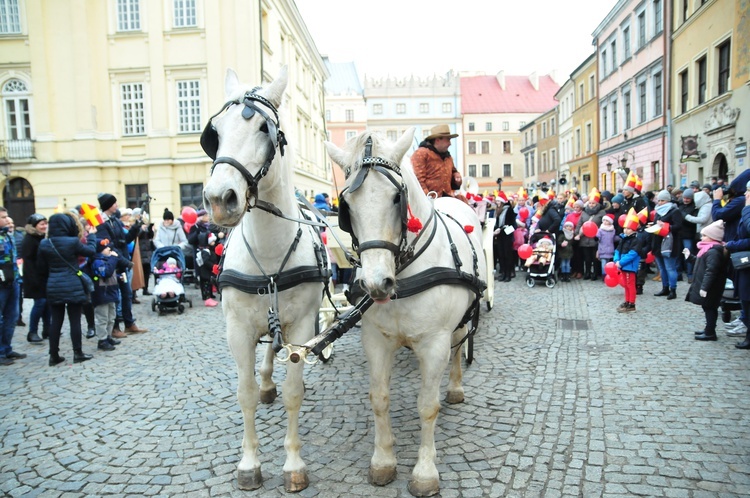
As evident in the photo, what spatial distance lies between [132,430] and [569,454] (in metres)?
3.65

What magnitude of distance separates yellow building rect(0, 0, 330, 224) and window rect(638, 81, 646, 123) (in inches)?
768

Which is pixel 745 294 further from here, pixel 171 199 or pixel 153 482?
pixel 171 199

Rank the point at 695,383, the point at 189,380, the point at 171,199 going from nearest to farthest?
1. the point at 695,383
2. the point at 189,380
3. the point at 171,199

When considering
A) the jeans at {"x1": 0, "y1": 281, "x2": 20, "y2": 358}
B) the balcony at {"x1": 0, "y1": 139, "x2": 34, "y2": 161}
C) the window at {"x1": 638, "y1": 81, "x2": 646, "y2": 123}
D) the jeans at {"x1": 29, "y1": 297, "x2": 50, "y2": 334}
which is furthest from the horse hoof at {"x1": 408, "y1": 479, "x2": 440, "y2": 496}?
the window at {"x1": 638, "y1": 81, "x2": 646, "y2": 123}

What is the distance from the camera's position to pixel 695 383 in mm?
5004

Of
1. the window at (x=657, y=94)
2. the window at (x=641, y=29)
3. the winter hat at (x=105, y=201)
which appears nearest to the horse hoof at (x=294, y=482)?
the winter hat at (x=105, y=201)

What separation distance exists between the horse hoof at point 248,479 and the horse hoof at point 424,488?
1.06m

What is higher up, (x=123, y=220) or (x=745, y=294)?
(x=123, y=220)

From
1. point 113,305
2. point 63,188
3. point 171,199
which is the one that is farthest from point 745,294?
point 63,188

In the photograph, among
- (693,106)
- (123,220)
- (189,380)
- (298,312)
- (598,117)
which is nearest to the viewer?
(298,312)

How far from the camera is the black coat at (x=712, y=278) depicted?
253 inches

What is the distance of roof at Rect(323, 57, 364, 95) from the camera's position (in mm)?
64500

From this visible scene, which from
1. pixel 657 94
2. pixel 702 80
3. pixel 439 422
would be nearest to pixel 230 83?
pixel 439 422

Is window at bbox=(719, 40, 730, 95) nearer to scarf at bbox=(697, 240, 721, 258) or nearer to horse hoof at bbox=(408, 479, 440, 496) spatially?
scarf at bbox=(697, 240, 721, 258)
